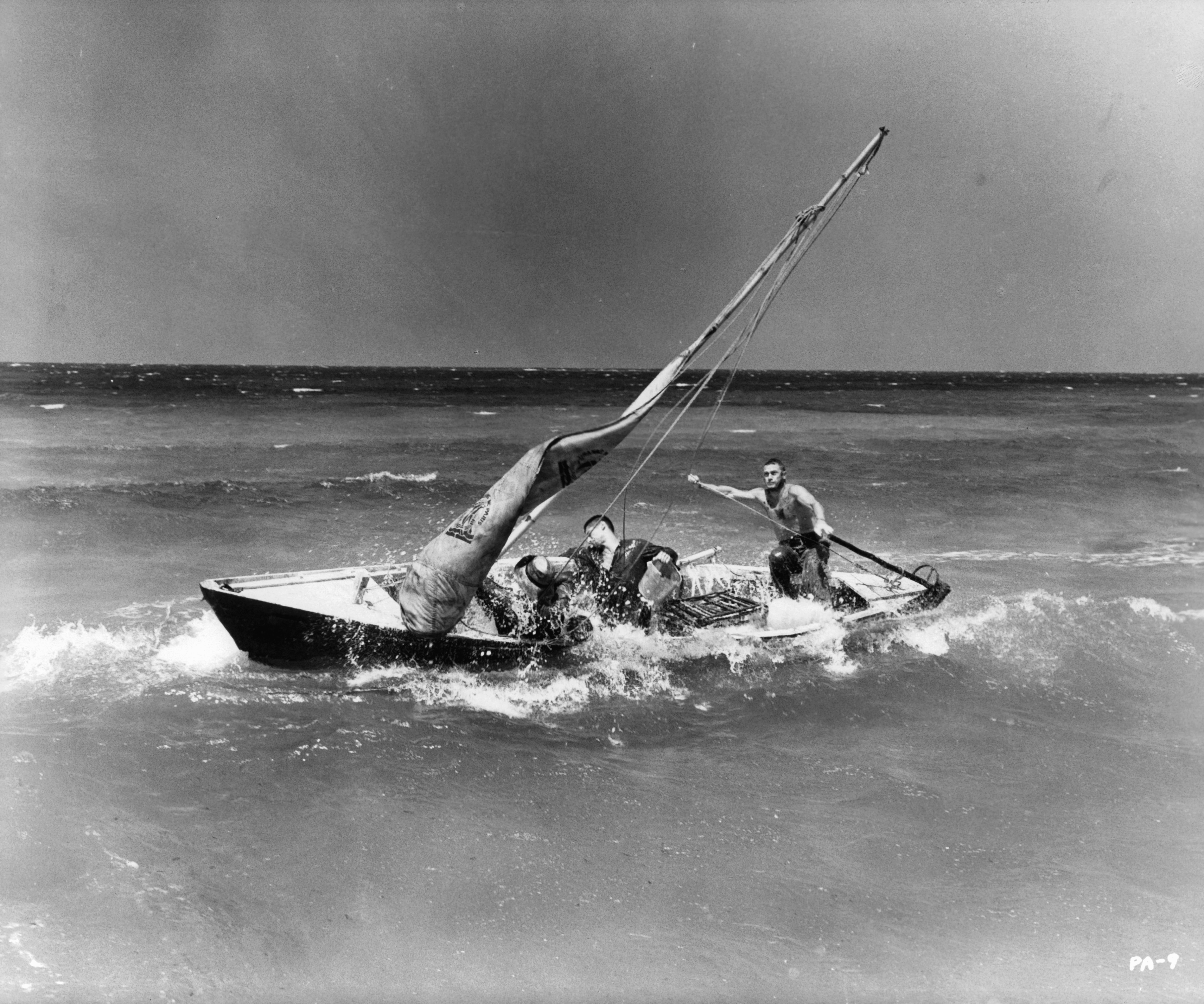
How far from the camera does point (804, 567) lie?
38.4 feet

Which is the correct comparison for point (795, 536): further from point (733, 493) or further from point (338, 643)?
point (338, 643)

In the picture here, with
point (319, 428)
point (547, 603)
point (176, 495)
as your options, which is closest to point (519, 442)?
point (319, 428)

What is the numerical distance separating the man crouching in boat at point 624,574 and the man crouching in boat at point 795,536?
43.6 inches

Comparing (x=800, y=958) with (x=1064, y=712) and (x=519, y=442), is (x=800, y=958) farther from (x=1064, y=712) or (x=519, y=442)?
(x=519, y=442)

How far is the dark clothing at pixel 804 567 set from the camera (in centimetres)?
1164

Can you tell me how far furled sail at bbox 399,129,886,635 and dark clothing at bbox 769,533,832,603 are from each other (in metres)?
2.78

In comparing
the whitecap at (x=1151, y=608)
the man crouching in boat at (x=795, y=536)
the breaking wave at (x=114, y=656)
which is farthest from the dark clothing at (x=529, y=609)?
the whitecap at (x=1151, y=608)

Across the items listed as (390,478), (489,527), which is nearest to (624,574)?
(489,527)

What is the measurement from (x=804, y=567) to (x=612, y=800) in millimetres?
4781

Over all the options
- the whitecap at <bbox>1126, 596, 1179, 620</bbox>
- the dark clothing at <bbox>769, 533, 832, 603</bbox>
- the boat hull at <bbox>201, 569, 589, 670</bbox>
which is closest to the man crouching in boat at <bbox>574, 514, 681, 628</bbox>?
the boat hull at <bbox>201, 569, 589, 670</bbox>

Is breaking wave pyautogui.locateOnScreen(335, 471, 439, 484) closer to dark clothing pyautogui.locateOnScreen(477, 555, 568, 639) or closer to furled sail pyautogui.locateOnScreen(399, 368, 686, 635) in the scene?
dark clothing pyautogui.locateOnScreen(477, 555, 568, 639)

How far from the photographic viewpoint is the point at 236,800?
25.6 ft

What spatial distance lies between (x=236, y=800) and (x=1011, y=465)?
29765 mm

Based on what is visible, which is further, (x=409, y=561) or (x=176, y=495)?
(x=176, y=495)
